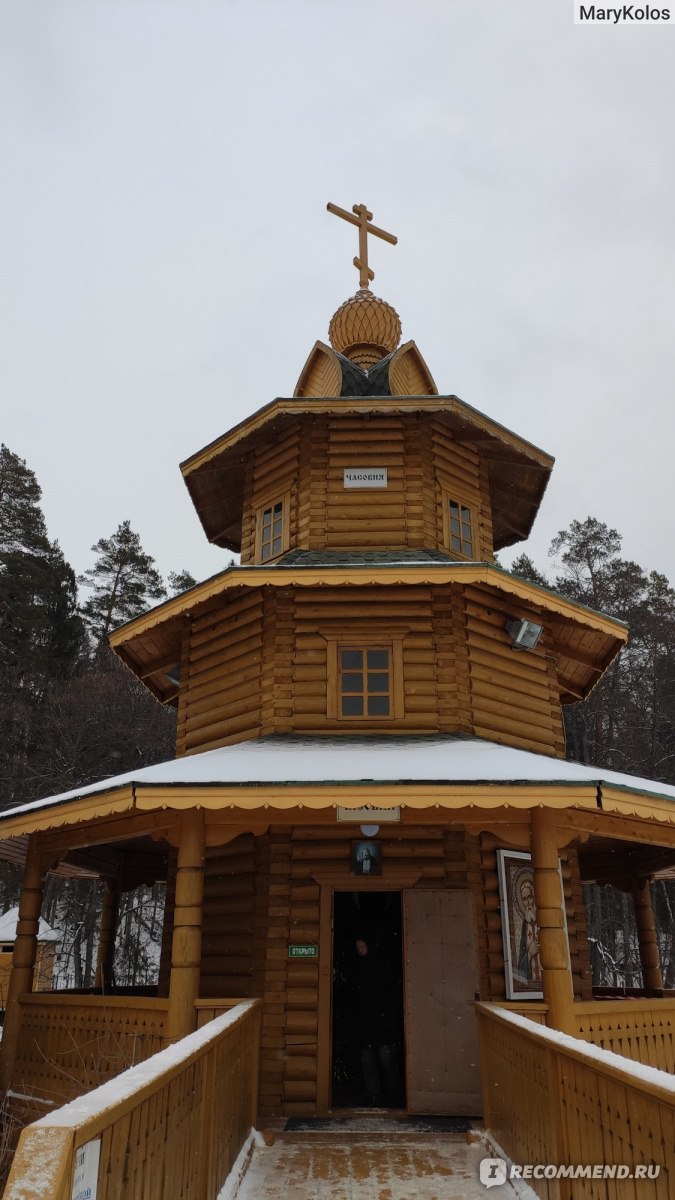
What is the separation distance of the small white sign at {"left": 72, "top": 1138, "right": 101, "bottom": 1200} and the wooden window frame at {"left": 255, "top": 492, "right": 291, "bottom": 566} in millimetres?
10355

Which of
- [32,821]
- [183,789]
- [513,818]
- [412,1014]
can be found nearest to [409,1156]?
[412,1014]

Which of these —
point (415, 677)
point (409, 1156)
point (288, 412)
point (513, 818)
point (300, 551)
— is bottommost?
point (409, 1156)

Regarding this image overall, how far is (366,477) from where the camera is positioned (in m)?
13.3

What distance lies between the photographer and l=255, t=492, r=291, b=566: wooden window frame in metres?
13.5

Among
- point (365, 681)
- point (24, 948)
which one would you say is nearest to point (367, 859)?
point (365, 681)

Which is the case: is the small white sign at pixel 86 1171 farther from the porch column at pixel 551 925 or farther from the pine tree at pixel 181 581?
the pine tree at pixel 181 581

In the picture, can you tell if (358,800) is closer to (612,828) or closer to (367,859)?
(367,859)

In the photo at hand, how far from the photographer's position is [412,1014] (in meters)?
9.58

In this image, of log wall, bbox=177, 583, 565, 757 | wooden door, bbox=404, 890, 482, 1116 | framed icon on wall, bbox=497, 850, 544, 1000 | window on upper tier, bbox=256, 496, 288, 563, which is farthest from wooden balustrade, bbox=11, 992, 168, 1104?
window on upper tier, bbox=256, 496, 288, 563

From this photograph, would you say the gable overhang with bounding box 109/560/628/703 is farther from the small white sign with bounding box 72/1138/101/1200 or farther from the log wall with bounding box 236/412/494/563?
the small white sign with bounding box 72/1138/101/1200

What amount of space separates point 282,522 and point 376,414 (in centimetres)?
232

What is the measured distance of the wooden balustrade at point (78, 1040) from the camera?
28.6 ft

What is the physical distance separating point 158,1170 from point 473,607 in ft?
29.3

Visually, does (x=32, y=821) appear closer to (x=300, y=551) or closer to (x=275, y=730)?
(x=275, y=730)
